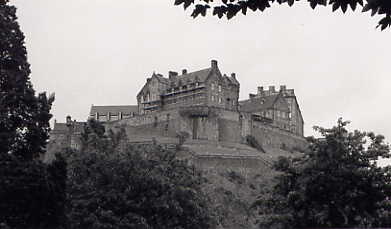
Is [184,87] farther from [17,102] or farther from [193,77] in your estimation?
[17,102]

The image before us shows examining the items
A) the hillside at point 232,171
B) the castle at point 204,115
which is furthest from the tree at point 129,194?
the castle at point 204,115

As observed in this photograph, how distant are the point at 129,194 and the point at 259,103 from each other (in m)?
78.4

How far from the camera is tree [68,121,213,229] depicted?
42344mm

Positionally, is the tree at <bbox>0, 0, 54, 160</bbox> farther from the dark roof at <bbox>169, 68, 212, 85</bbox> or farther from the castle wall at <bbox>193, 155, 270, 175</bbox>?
the dark roof at <bbox>169, 68, 212, 85</bbox>

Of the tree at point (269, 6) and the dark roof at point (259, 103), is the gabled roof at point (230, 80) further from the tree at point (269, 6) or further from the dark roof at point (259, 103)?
the tree at point (269, 6)

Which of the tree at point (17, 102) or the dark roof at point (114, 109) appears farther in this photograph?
the dark roof at point (114, 109)

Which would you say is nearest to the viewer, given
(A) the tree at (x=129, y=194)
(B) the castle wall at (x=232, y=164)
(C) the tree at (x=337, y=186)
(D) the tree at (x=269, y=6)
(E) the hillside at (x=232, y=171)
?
(D) the tree at (x=269, y=6)

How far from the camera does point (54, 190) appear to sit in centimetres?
3491

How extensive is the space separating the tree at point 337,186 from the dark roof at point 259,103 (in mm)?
83547

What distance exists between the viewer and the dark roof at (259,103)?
385ft

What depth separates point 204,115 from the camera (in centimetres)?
9794

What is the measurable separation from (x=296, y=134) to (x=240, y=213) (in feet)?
119

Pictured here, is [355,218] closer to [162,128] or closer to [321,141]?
[321,141]

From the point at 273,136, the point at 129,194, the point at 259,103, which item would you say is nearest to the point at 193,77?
the point at 273,136
